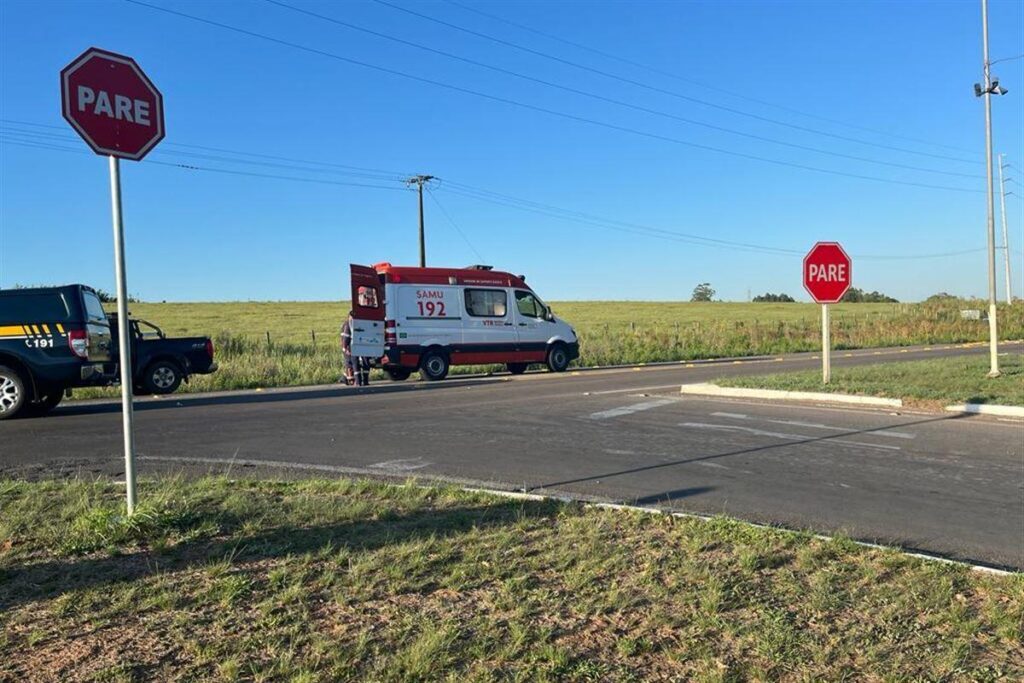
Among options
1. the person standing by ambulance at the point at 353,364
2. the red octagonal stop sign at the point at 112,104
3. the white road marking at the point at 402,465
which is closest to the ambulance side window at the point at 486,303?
the person standing by ambulance at the point at 353,364

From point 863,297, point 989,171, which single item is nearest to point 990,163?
point 989,171

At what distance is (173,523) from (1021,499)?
21.5 ft

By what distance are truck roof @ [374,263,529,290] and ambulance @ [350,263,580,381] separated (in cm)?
2

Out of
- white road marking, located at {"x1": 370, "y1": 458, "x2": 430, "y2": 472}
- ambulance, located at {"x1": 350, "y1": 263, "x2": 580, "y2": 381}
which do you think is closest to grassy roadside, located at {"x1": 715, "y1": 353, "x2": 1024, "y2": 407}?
ambulance, located at {"x1": 350, "y1": 263, "x2": 580, "y2": 381}

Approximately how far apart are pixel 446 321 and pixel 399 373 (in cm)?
189

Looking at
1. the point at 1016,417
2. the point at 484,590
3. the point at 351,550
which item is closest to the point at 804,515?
the point at 484,590

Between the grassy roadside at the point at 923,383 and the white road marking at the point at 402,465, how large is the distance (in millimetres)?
8782

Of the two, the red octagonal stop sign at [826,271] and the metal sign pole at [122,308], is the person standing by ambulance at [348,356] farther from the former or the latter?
the metal sign pole at [122,308]

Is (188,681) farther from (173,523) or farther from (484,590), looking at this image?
(173,523)

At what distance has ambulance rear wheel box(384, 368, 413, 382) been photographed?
65.5 feet

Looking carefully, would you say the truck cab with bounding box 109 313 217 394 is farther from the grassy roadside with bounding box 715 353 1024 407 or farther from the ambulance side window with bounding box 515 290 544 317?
the grassy roadside with bounding box 715 353 1024 407

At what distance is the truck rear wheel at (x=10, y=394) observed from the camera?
1233cm

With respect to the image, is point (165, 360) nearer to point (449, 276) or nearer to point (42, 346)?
point (42, 346)

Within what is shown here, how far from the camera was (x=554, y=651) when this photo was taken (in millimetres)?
3395
